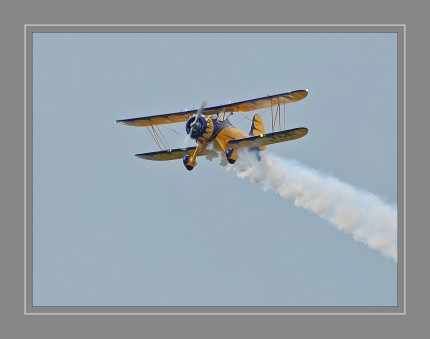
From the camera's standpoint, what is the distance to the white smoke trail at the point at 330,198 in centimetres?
2392

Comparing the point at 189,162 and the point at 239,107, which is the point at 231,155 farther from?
the point at 239,107

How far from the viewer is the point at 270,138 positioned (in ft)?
74.8

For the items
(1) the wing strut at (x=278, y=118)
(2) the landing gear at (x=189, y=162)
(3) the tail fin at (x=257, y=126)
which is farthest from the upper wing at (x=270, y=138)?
(3) the tail fin at (x=257, y=126)

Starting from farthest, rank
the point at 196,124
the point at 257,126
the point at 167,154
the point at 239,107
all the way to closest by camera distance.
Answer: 1. the point at 257,126
2. the point at 167,154
3. the point at 239,107
4. the point at 196,124

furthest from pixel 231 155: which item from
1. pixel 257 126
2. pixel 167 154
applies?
pixel 257 126

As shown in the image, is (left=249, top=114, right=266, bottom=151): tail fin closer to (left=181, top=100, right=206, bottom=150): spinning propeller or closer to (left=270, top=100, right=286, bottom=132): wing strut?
(left=270, top=100, right=286, bottom=132): wing strut

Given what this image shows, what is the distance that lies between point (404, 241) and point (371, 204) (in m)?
2.02

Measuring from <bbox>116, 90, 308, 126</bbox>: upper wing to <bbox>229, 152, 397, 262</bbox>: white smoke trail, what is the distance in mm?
1252

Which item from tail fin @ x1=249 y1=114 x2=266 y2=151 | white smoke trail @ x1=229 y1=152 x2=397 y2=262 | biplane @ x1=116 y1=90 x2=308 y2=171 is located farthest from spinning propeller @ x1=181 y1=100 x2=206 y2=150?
tail fin @ x1=249 y1=114 x2=266 y2=151

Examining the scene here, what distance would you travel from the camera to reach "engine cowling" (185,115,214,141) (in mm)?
22672

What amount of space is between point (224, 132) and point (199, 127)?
92 centimetres

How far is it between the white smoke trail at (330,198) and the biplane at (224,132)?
56cm

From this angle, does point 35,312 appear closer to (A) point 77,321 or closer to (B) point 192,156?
(A) point 77,321

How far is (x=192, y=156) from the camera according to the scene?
22.9 metres
